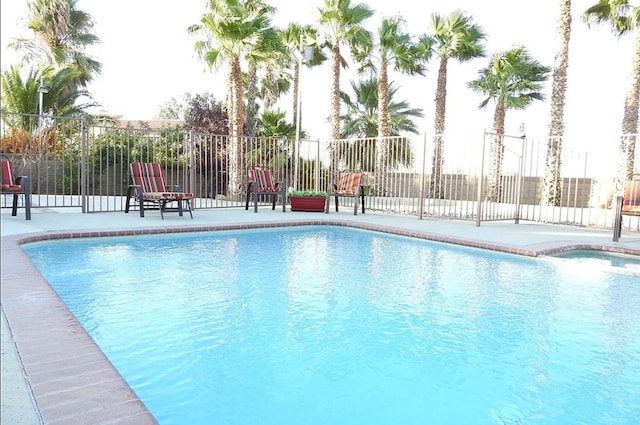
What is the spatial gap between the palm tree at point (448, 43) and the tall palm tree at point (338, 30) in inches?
116

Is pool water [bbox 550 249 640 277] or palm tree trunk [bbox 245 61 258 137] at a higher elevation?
palm tree trunk [bbox 245 61 258 137]

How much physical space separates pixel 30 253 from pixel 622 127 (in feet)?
50.9

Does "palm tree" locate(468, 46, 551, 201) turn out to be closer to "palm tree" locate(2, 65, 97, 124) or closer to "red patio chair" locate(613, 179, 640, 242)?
"red patio chair" locate(613, 179, 640, 242)

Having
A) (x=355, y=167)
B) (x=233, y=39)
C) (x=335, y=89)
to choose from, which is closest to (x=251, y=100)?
(x=335, y=89)

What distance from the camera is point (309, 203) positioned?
1070 centimetres

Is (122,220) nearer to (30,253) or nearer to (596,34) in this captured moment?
(30,253)

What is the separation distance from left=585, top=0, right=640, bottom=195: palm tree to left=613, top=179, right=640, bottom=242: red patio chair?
6881 mm

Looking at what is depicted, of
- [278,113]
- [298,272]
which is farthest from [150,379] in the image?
[278,113]

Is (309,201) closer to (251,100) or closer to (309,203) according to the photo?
(309,203)

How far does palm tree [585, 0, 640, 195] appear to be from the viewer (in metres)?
13.6

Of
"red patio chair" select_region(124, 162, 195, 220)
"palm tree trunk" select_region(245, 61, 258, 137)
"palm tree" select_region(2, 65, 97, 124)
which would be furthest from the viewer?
"palm tree trunk" select_region(245, 61, 258, 137)

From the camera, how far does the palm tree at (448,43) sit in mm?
17594

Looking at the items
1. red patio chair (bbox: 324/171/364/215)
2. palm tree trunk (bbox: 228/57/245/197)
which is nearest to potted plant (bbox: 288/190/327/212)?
red patio chair (bbox: 324/171/364/215)

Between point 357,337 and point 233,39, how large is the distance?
11892mm
